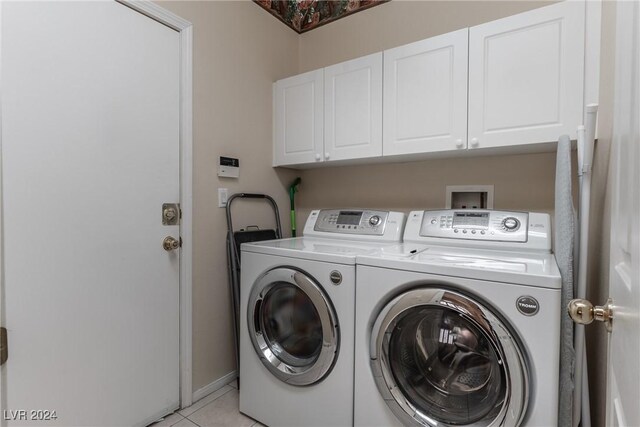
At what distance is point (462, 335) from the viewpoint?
3.84 ft

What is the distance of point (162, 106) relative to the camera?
65.3 inches

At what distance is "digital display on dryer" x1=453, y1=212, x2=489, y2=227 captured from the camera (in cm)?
160

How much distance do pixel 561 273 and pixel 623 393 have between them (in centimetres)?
62

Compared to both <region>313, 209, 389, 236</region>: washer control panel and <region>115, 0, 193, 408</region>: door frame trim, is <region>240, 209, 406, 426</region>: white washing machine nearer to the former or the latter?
<region>313, 209, 389, 236</region>: washer control panel

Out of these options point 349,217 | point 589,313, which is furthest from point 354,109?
point 589,313

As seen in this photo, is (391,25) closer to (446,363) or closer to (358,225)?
(358,225)

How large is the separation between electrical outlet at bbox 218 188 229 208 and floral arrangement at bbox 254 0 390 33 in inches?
54.5

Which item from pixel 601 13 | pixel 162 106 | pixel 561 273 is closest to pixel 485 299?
pixel 561 273

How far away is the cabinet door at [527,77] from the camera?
1372 millimetres


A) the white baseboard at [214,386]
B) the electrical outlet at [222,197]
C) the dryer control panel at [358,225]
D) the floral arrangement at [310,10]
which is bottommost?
the white baseboard at [214,386]

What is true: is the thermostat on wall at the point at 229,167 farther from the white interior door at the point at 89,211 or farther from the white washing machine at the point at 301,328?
the white washing machine at the point at 301,328

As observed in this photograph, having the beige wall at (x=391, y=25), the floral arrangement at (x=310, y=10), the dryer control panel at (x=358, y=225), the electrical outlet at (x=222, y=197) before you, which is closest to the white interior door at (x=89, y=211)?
the electrical outlet at (x=222, y=197)

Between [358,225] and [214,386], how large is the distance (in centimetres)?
132

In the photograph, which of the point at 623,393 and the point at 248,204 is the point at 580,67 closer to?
the point at 623,393
